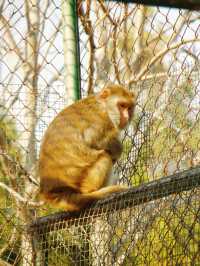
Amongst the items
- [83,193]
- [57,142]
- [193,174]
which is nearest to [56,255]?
[83,193]

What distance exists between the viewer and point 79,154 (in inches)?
138

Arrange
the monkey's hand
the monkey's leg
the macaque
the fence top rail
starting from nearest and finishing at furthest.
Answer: the fence top rail, the macaque, the monkey's leg, the monkey's hand

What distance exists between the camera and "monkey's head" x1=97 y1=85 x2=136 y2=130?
3.90 meters

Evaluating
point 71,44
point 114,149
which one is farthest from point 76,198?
point 71,44

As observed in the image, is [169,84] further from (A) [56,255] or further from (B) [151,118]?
(A) [56,255]

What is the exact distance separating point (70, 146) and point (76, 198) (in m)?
0.49

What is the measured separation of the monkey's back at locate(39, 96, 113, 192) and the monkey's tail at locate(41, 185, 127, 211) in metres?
0.07

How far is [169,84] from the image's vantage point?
12.2 feet

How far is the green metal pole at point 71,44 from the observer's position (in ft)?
11.0

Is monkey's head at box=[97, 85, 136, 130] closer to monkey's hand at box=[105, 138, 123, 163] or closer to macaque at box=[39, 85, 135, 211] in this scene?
macaque at box=[39, 85, 135, 211]

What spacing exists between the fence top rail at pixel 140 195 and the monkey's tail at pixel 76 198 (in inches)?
1.8

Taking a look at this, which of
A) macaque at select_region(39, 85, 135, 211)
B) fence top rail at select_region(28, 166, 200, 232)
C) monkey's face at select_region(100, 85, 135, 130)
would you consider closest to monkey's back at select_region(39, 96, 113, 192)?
macaque at select_region(39, 85, 135, 211)

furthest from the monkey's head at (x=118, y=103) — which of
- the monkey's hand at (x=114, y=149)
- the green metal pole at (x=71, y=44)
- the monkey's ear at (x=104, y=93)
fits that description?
the green metal pole at (x=71, y=44)

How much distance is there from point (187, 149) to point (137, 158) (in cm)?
33
